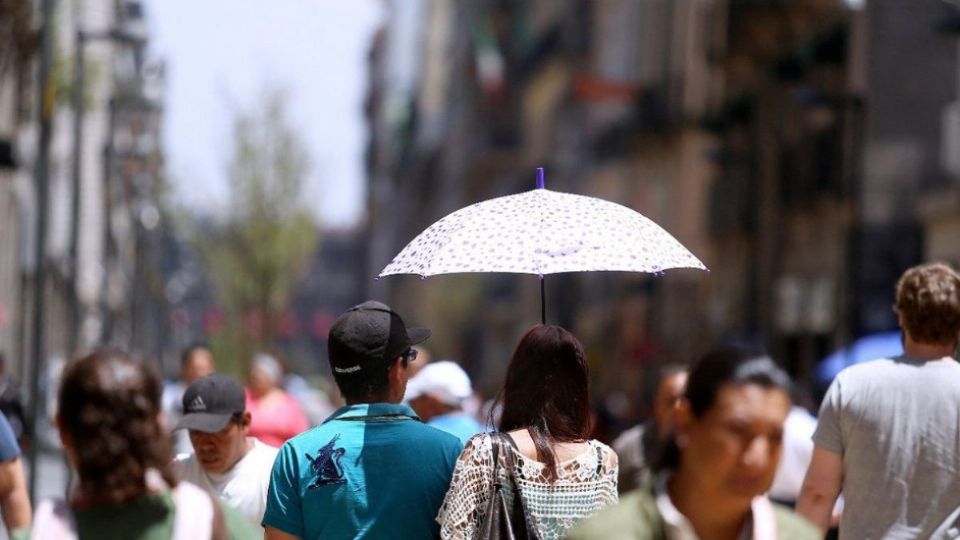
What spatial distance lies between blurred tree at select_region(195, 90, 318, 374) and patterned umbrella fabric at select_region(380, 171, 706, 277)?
53548mm

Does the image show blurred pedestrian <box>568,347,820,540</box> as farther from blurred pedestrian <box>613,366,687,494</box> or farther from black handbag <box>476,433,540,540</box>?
blurred pedestrian <box>613,366,687,494</box>

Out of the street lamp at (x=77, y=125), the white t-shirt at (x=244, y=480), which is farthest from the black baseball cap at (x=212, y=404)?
the street lamp at (x=77, y=125)

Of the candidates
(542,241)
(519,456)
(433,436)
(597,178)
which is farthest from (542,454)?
(597,178)

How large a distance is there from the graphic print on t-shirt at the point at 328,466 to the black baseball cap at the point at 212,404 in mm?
1258

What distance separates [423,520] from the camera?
589 cm

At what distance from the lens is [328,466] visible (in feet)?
19.2

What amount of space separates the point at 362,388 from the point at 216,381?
142 centimetres

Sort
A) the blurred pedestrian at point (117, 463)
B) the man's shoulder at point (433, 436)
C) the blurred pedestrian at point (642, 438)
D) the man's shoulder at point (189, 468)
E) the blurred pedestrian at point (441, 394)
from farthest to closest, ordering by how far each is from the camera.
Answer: the blurred pedestrian at point (441, 394)
the blurred pedestrian at point (642, 438)
the man's shoulder at point (189, 468)
the man's shoulder at point (433, 436)
the blurred pedestrian at point (117, 463)

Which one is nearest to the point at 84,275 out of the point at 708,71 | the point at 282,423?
the point at 708,71

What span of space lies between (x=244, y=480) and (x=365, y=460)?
4.23 feet

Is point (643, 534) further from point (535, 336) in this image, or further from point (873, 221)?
point (873, 221)

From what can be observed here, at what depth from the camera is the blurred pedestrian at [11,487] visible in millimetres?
5910

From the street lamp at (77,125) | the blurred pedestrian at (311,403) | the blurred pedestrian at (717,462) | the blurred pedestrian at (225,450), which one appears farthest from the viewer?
the blurred pedestrian at (311,403)

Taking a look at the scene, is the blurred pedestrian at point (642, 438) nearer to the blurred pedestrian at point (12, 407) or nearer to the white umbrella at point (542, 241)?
the white umbrella at point (542, 241)
